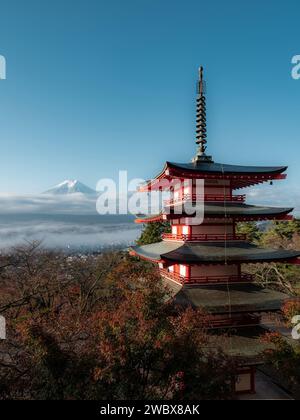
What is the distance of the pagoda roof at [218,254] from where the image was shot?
16.6 meters

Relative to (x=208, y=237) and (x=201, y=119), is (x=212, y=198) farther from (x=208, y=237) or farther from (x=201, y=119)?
(x=201, y=119)

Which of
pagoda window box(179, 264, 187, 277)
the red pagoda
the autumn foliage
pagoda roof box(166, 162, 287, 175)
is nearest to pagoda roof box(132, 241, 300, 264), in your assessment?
the red pagoda

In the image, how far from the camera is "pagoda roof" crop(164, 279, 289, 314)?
16.0 metres

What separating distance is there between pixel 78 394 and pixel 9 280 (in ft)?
89.2

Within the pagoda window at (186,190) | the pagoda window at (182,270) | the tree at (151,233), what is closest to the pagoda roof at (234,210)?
the pagoda window at (186,190)

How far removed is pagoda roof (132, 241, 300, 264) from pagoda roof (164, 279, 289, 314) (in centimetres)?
183

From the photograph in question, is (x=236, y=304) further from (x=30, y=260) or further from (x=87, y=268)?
(x=87, y=268)

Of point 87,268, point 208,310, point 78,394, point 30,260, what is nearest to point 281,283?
point 87,268

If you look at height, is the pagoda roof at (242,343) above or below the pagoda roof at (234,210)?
below

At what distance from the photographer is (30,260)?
116 feet

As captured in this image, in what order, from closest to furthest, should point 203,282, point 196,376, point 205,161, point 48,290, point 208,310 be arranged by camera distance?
point 196,376, point 208,310, point 203,282, point 205,161, point 48,290

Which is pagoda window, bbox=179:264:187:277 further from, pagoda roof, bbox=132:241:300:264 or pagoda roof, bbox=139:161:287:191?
pagoda roof, bbox=139:161:287:191

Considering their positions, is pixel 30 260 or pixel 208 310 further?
pixel 30 260

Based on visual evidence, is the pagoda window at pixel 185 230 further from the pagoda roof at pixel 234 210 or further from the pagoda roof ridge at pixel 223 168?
the pagoda roof ridge at pixel 223 168
